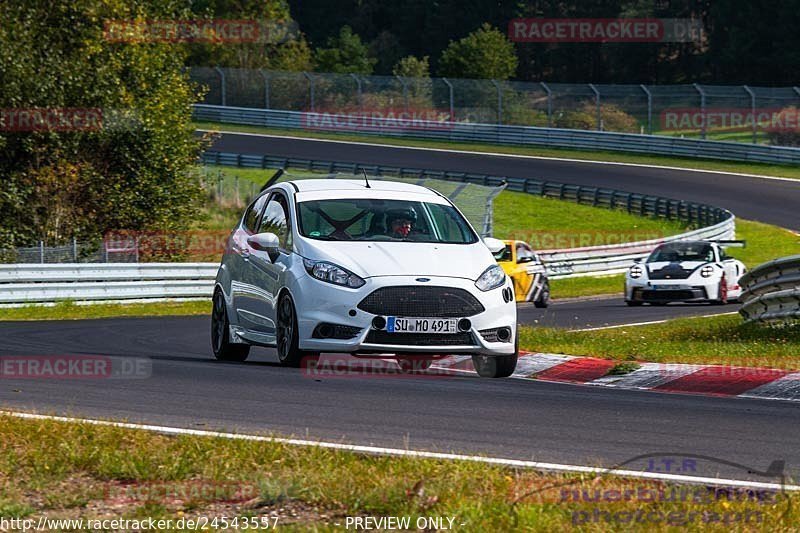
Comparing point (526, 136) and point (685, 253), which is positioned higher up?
point (685, 253)

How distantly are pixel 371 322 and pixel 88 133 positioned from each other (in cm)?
2626

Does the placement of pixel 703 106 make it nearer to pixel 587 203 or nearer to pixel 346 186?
pixel 587 203

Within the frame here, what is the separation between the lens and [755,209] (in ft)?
152

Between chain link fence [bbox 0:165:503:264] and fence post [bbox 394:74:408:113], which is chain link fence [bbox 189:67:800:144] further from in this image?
A: chain link fence [bbox 0:165:503:264]

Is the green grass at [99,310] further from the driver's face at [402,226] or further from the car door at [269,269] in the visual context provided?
the driver's face at [402,226]

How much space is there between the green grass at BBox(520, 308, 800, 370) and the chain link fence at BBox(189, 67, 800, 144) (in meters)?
37.4

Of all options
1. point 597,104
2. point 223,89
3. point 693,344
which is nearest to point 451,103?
point 597,104

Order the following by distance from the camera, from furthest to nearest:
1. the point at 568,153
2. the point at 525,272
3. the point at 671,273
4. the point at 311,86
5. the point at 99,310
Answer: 1. the point at 311,86
2. the point at 568,153
3. the point at 525,272
4. the point at 671,273
5. the point at 99,310

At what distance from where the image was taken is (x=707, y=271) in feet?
82.9

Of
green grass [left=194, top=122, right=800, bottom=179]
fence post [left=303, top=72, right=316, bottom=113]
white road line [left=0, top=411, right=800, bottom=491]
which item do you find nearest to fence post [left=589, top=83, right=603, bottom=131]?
green grass [left=194, top=122, right=800, bottom=179]

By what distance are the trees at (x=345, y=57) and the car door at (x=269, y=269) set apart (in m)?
77.9

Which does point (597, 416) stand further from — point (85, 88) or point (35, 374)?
point (85, 88)

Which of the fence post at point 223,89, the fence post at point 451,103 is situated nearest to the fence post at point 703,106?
the fence post at point 451,103

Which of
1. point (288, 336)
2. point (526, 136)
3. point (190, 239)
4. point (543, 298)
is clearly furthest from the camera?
point (526, 136)
